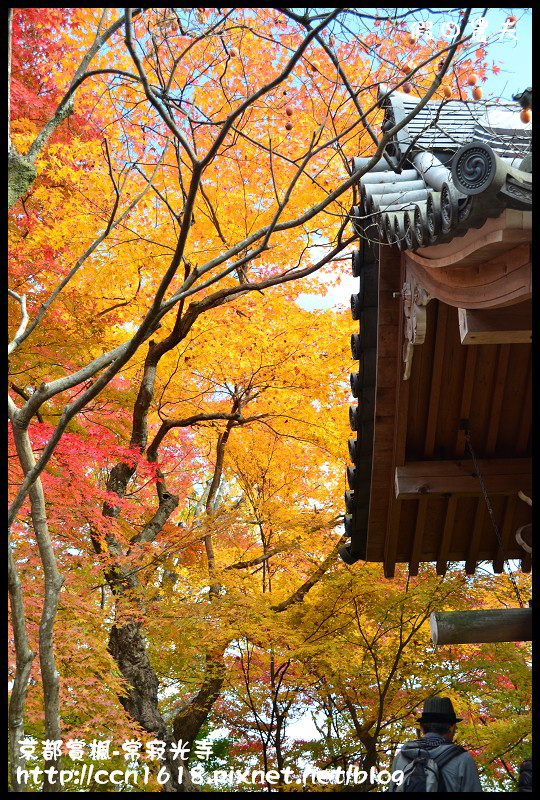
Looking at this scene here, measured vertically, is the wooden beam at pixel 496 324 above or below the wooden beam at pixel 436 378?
below

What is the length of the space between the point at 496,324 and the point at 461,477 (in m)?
1.94

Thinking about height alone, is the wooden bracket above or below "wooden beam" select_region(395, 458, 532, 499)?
above

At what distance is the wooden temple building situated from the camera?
3701 millimetres

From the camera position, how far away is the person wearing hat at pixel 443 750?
12.6ft

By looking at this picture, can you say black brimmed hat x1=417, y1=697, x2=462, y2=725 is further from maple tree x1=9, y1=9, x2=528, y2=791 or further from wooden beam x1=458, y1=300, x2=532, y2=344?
maple tree x1=9, y1=9, x2=528, y2=791

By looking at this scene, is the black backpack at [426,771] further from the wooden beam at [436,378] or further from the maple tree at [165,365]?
the maple tree at [165,365]

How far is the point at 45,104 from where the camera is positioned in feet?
33.3

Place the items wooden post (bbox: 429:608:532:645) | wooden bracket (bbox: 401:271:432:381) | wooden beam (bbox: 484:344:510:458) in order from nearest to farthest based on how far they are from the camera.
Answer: wooden post (bbox: 429:608:532:645)
wooden bracket (bbox: 401:271:432:381)
wooden beam (bbox: 484:344:510:458)

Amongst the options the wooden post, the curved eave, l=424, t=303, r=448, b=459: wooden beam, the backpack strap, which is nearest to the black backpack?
the backpack strap

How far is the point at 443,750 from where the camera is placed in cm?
397

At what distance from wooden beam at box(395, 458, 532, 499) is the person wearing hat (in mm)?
1518

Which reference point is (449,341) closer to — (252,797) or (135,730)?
(252,797)

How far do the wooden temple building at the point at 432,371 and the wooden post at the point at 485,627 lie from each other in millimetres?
620

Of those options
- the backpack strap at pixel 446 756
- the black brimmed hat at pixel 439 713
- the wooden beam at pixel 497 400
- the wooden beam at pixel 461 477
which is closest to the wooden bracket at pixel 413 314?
the wooden beam at pixel 497 400
